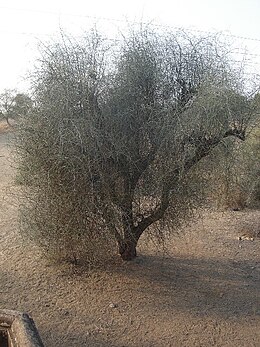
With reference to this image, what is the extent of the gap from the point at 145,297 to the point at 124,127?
7.30 feet

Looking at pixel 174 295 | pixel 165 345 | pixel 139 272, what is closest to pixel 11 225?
pixel 139 272

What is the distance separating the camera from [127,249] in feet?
23.0

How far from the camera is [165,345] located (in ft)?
16.8

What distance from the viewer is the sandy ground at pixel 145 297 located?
5.33 m

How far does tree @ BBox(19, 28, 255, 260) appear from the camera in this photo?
5648 mm

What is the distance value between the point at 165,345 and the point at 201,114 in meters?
2.63

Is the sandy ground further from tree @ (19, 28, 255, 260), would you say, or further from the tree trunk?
tree @ (19, 28, 255, 260)

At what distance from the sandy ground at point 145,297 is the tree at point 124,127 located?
0.77 m

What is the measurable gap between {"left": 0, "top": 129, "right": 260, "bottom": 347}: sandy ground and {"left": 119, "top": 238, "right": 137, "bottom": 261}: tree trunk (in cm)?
13

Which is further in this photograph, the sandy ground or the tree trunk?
the tree trunk

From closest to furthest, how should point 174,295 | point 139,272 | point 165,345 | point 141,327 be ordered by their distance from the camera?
point 165,345, point 141,327, point 174,295, point 139,272

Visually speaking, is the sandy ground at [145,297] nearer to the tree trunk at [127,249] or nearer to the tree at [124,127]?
the tree trunk at [127,249]

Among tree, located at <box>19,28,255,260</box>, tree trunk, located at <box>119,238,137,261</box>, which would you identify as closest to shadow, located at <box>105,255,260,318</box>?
tree trunk, located at <box>119,238,137,261</box>

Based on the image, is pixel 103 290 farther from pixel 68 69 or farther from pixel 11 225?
pixel 11 225
